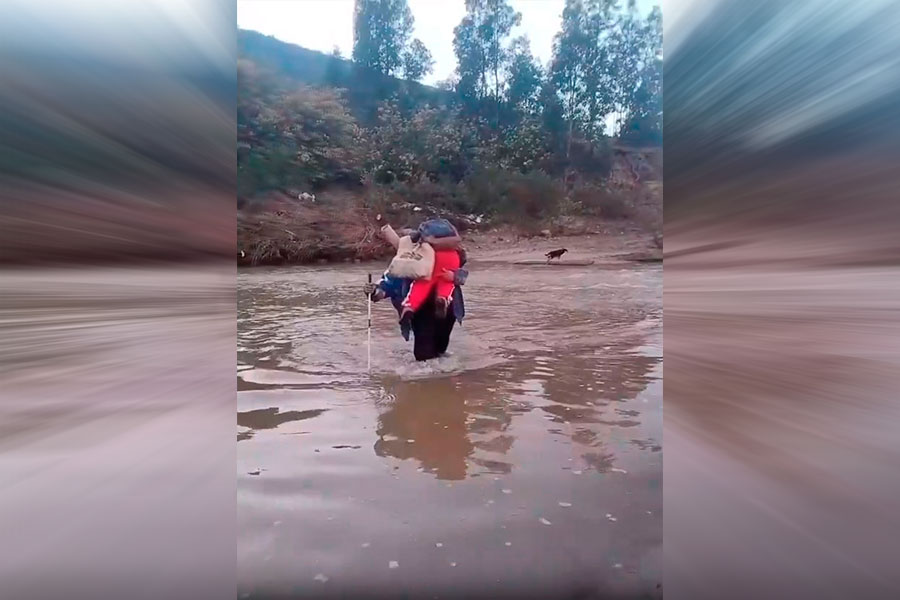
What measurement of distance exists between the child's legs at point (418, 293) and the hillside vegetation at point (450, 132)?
7.7 inches

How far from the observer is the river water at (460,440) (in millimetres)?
1189

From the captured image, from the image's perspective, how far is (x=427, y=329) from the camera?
2016mm

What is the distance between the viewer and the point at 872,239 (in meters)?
1.86

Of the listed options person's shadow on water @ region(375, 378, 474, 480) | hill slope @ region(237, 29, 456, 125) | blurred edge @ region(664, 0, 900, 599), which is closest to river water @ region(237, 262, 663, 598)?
person's shadow on water @ region(375, 378, 474, 480)

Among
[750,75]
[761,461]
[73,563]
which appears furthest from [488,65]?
[73,563]

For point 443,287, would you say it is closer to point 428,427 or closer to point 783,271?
point 428,427

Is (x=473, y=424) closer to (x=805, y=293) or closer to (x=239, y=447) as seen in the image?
(x=239, y=447)

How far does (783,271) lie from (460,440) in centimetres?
134

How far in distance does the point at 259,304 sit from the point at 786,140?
183 cm

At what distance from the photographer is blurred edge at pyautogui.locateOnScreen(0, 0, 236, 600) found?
149 centimetres

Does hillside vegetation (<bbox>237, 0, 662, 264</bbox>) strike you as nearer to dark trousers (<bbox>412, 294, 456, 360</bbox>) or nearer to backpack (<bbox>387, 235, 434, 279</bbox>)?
backpack (<bbox>387, 235, 434, 279</bbox>)

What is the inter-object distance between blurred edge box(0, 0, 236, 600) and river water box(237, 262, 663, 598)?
169 millimetres

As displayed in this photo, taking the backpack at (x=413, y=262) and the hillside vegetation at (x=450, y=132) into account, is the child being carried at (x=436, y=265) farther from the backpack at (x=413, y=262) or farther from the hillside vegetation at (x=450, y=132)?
the hillside vegetation at (x=450, y=132)

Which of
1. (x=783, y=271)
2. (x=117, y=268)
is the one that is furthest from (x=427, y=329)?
(x=783, y=271)
